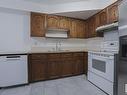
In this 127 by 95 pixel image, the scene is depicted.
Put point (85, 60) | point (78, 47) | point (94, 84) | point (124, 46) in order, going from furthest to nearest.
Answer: point (78, 47) < point (85, 60) < point (94, 84) < point (124, 46)

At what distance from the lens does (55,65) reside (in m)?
3.91

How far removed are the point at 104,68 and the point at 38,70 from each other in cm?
191

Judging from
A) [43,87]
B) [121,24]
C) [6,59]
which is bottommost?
[43,87]

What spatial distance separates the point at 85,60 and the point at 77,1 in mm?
2100

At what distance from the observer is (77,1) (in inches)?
153

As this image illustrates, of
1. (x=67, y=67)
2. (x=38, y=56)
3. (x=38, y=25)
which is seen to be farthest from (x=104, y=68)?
(x=38, y=25)

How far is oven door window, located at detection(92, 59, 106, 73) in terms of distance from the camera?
9.42 feet

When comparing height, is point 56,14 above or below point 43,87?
above

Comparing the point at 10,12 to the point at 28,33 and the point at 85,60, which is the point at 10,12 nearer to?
the point at 28,33

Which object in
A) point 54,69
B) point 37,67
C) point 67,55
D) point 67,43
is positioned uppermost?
Answer: point 67,43

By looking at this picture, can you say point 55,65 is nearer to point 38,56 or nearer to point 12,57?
point 38,56

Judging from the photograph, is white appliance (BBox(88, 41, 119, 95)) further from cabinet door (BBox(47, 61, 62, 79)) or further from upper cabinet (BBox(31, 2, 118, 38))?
cabinet door (BBox(47, 61, 62, 79))

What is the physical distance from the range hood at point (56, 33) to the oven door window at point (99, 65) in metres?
1.66

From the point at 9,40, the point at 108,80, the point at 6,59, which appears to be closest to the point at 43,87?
the point at 6,59
